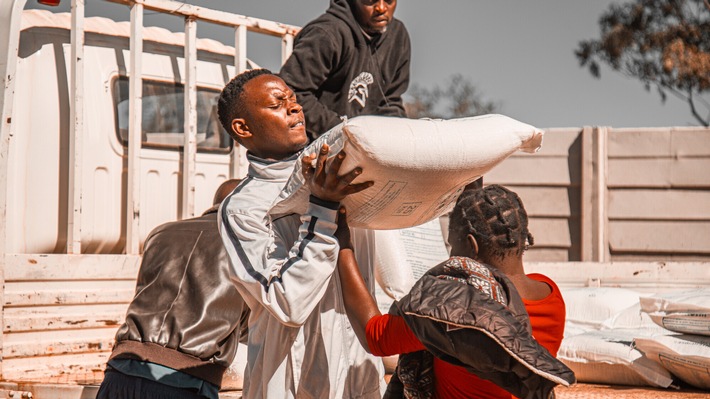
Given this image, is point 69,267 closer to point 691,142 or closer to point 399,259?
point 399,259

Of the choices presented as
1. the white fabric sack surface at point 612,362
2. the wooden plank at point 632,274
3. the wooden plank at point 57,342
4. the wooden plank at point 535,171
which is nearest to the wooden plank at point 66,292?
the wooden plank at point 57,342

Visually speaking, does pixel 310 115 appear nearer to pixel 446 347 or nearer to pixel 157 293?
pixel 157 293

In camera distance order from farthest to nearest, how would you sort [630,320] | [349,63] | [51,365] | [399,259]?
[630,320]
[51,365]
[349,63]
[399,259]

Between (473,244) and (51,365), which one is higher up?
(473,244)

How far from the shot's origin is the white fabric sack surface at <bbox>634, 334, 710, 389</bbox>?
374 centimetres

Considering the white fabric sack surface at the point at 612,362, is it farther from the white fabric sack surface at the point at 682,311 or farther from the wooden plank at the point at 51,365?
the wooden plank at the point at 51,365

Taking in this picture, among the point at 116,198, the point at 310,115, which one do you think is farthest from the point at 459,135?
the point at 116,198

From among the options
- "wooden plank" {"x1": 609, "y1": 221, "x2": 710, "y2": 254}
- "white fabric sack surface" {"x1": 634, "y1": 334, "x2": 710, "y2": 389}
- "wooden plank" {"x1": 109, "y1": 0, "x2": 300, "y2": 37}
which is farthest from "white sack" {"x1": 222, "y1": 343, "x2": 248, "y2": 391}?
"wooden plank" {"x1": 609, "y1": 221, "x2": 710, "y2": 254}

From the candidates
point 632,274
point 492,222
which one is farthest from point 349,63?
point 632,274

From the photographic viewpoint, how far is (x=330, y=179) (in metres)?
2.02

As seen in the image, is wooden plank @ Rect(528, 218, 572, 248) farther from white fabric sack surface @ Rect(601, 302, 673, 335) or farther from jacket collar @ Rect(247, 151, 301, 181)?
jacket collar @ Rect(247, 151, 301, 181)

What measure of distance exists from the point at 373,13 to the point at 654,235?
3.20m

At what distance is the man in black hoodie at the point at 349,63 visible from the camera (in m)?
3.24

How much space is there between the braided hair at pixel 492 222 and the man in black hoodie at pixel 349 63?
1.11m
